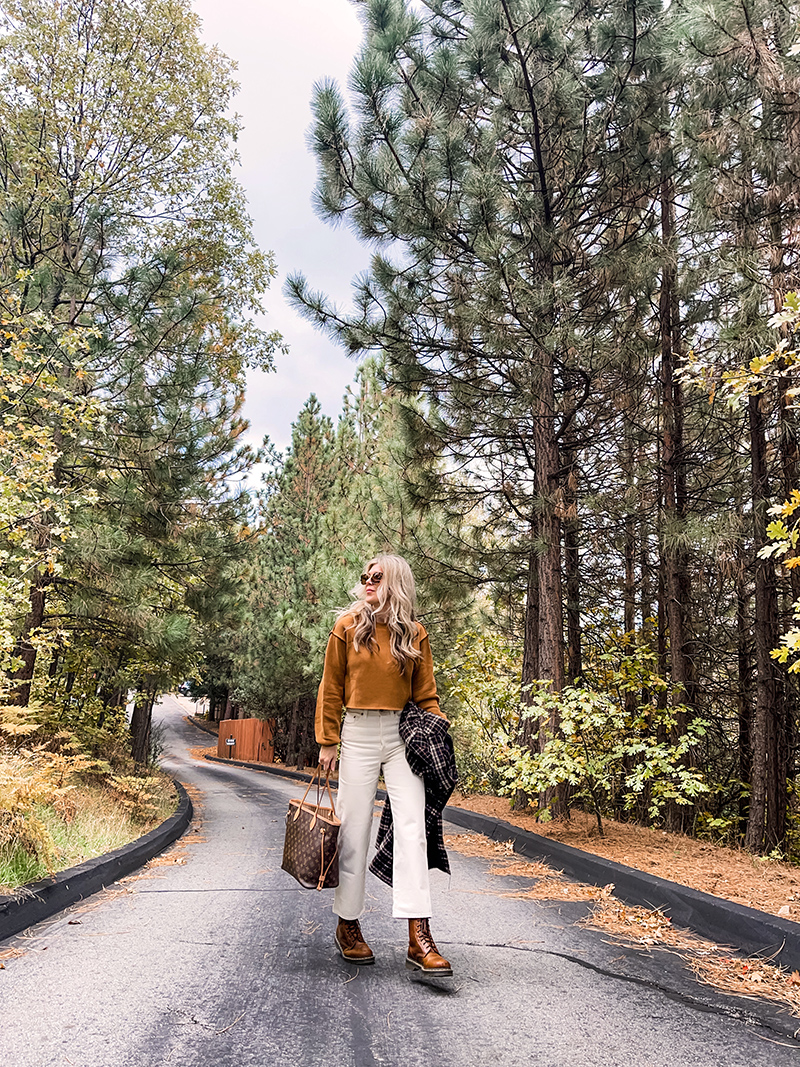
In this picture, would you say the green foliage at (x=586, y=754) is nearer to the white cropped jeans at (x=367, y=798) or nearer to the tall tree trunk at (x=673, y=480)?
the tall tree trunk at (x=673, y=480)

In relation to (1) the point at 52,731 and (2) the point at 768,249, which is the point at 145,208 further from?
(2) the point at 768,249

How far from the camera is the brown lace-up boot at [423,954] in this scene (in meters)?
3.18

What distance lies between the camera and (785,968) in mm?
3385

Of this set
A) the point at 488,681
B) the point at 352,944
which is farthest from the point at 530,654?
the point at 352,944

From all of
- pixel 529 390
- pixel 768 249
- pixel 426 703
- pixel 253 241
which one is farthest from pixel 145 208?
pixel 426 703

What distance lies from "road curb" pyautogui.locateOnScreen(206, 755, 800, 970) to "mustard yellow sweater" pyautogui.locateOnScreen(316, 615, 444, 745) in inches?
76.1

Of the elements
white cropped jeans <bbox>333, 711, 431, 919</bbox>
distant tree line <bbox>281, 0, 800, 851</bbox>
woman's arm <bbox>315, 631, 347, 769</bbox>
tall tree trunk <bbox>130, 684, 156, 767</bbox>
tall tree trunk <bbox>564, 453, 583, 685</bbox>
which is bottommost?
tall tree trunk <bbox>130, 684, 156, 767</bbox>

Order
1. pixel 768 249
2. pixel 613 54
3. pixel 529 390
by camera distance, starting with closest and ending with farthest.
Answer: pixel 768 249 < pixel 613 54 < pixel 529 390

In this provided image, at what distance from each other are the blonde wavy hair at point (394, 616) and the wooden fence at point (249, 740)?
25.6 m

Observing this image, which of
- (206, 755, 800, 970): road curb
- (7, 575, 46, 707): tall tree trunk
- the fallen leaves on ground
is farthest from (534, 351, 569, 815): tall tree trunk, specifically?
(7, 575, 46, 707): tall tree trunk

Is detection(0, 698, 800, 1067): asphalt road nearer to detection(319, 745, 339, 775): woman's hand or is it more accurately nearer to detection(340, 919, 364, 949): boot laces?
detection(340, 919, 364, 949): boot laces

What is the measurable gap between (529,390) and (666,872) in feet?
15.3

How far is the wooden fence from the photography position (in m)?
28.8

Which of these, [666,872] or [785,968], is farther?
[666,872]
